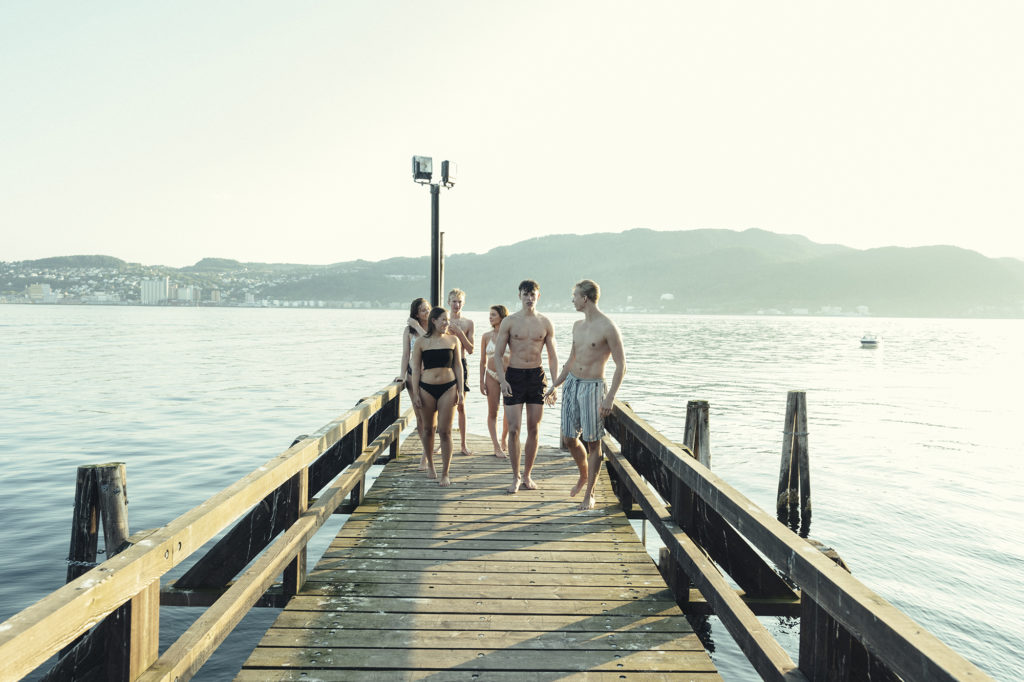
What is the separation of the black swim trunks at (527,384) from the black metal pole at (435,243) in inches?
212

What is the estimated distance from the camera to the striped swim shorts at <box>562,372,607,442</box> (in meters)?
6.01

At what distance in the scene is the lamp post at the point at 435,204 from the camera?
481 inches

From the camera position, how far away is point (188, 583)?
520 centimetres

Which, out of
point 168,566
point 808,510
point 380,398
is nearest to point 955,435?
point 808,510

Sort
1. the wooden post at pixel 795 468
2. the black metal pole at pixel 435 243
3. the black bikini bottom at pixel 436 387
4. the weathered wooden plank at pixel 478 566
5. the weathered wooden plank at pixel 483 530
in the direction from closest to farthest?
the weathered wooden plank at pixel 478 566
the weathered wooden plank at pixel 483 530
the black bikini bottom at pixel 436 387
the wooden post at pixel 795 468
the black metal pole at pixel 435 243

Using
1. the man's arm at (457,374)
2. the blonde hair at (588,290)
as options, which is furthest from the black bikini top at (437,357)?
the blonde hair at (588,290)

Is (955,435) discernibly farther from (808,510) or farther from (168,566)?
(168,566)

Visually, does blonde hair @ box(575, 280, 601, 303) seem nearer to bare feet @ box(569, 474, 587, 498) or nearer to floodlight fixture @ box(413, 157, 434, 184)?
bare feet @ box(569, 474, 587, 498)

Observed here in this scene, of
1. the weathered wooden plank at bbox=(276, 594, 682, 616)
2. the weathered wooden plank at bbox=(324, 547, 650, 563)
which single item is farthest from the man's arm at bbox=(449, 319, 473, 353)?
the weathered wooden plank at bbox=(276, 594, 682, 616)

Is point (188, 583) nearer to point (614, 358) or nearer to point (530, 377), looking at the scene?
point (530, 377)

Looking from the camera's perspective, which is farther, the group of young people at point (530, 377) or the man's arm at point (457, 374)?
the man's arm at point (457, 374)

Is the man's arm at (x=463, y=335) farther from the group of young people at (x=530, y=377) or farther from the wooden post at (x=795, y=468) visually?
the wooden post at (x=795, y=468)

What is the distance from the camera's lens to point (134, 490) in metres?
13.4

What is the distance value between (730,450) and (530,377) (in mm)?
13342
